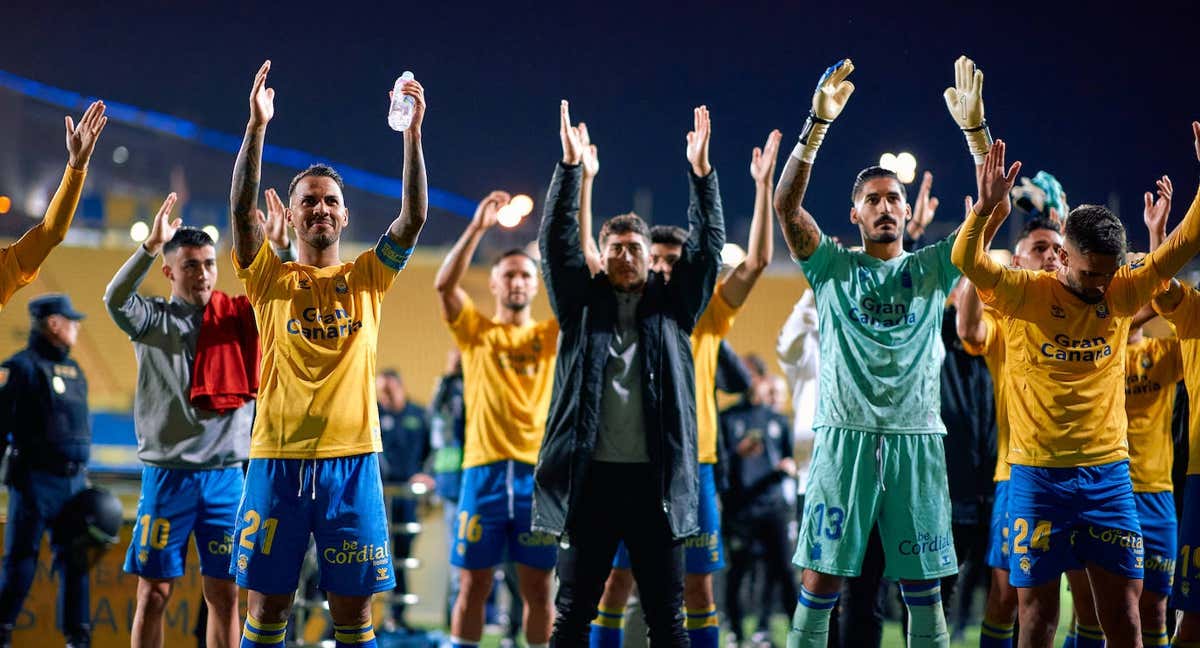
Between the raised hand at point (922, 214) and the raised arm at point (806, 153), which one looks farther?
the raised hand at point (922, 214)

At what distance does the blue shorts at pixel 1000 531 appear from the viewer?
4957 millimetres

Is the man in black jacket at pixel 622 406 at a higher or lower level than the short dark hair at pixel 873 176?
lower

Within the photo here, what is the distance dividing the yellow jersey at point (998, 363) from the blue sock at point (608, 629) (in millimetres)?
1930

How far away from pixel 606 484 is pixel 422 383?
1152cm

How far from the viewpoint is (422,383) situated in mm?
15430

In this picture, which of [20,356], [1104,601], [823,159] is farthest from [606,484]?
[823,159]

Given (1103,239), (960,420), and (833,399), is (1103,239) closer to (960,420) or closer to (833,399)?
(833,399)

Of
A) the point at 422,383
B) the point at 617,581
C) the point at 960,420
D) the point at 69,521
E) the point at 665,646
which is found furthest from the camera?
the point at 422,383

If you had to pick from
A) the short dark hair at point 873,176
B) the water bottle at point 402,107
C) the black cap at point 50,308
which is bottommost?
the black cap at point 50,308

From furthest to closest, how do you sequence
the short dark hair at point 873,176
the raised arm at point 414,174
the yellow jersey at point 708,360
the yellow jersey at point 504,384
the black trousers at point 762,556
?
the black trousers at point 762,556 < the yellow jersey at point 504,384 < the yellow jersey at point 708,360 < the short dark hair at point 873,176 < the raised arm at point 414,174

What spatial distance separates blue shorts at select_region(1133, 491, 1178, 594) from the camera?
481 cm

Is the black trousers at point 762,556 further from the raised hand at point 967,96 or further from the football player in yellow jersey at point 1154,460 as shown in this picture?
the raised hand at point 967,96

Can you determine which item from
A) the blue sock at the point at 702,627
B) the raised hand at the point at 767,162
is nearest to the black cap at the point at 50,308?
the blue sock at the point at 702,627

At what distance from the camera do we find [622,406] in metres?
4.29
